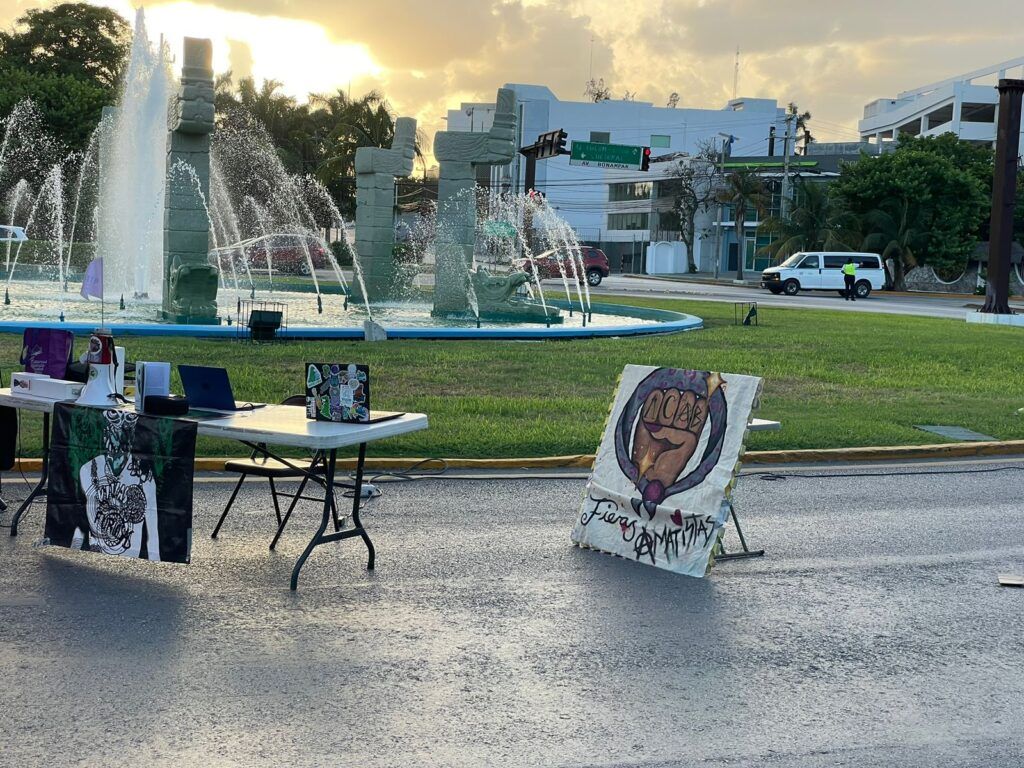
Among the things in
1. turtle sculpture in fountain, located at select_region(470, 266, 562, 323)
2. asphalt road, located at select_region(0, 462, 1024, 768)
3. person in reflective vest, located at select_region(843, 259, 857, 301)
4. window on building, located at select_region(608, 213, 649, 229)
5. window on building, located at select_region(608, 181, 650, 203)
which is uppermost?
window on building, located at select_region(608, 181, 650, 203)

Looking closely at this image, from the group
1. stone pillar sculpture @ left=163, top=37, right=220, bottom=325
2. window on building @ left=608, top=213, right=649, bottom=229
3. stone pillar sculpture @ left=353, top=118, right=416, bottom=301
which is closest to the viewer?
stone pillar sculpture @ left=163, top=37, right=220, bottom=325

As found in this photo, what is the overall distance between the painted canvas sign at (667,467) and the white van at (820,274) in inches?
1711

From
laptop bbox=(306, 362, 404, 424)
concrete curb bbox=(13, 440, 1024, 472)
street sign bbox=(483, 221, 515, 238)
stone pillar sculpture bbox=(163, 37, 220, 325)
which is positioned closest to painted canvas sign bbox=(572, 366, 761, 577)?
laptop bbox=(306, 362, 404, 424)

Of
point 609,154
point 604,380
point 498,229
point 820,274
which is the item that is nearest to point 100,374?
point 604,380

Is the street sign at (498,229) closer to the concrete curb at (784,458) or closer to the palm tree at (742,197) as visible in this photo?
the palm tree at (742,197)

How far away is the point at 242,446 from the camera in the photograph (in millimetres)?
11078

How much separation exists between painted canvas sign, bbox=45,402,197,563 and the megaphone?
35cm

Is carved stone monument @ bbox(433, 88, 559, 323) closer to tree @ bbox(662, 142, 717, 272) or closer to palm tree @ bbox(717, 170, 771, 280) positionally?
palm tree @ bbox(717, 170, 771, 280)

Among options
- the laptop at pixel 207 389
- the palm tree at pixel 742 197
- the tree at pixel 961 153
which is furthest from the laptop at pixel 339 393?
the palm tree at pixel 742 197

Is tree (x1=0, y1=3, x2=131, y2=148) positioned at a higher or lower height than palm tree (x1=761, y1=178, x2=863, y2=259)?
higher

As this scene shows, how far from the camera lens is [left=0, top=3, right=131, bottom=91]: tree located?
69312 millimetres

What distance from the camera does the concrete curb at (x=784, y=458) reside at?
10.6 metres

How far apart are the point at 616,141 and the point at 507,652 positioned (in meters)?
94.4

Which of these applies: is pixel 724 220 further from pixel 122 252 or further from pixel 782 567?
pixel 782 567
